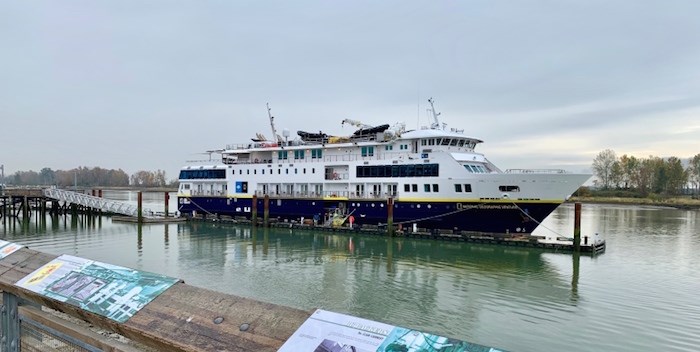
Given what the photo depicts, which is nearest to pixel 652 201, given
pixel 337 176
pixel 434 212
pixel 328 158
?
pixel 434 212

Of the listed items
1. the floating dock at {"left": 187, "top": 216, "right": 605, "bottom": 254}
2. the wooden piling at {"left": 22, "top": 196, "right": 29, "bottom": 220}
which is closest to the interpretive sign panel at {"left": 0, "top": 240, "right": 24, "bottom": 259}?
the floating dock at {"left": 187, "top": 216, "right": 605, "bottom": 254}

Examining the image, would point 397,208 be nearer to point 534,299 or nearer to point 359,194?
point 359,194

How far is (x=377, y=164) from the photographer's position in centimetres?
3434

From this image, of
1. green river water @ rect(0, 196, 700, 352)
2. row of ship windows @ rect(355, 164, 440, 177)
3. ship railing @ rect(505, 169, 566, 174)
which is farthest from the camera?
row of ship windows @ rect(355, 164, 440, 177)

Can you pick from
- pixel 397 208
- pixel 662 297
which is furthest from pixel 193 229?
pixel 662 297

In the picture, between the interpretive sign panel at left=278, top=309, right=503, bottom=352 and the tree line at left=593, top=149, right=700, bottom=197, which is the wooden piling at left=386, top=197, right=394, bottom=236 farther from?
the tree line at left=593, top=149, right=700, bottom=197

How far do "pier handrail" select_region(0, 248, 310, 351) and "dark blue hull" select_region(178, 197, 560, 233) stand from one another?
28000 millimetres

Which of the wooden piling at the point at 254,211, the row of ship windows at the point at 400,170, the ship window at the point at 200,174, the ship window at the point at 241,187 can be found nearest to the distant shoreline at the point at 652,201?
the row of ship windows at the point at 400,170

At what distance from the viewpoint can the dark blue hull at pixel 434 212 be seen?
28.9 m

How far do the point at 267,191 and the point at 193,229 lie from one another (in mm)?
7071

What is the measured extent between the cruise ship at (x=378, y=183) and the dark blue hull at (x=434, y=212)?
0.22ft

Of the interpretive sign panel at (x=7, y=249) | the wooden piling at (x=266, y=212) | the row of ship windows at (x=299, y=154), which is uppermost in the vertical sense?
the row of ship windows at (x=299, y=154)

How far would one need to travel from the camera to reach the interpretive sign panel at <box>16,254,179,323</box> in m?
3.36

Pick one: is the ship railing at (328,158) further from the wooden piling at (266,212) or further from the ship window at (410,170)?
the wooden piling at (266,212)
